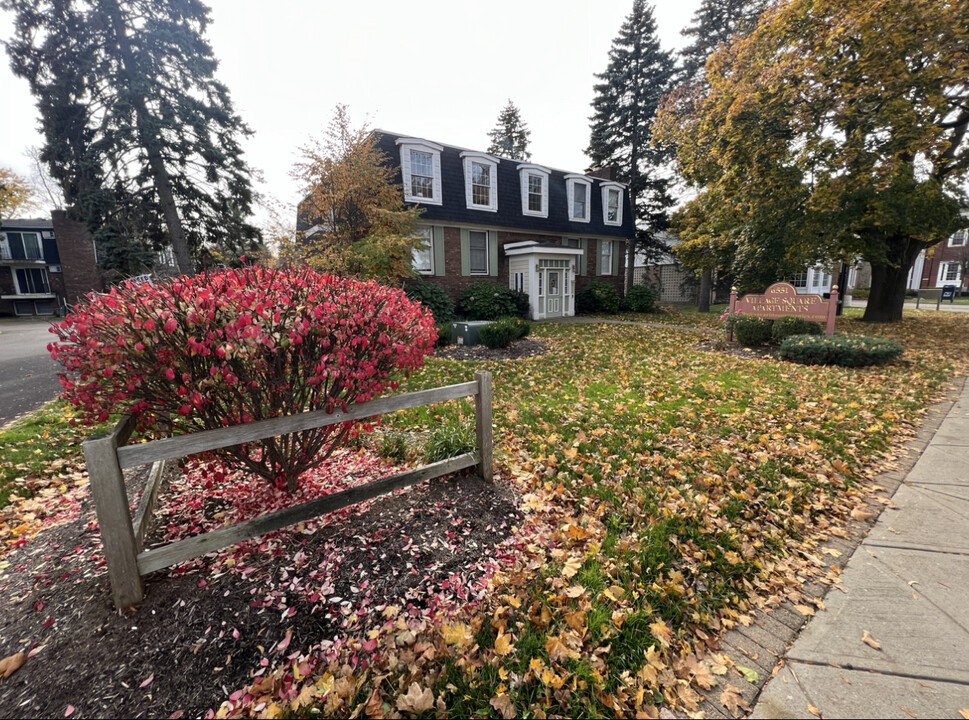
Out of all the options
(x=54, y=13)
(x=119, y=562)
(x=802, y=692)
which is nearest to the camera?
(x=802, y=692)

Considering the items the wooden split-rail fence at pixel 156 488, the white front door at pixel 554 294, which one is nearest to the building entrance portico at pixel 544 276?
the white front door at pixel 554 294

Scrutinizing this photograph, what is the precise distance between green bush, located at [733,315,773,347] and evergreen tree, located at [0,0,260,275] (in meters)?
17.3

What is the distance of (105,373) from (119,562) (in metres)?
1.02

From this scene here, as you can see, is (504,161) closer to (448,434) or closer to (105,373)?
(448,434)

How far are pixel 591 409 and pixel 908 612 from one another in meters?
3.60

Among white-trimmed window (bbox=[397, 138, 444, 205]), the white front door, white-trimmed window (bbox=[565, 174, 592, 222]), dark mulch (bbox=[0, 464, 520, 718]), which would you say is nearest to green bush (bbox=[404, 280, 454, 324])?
white-trimmed window (bbox=[397, 138, 444, 205])

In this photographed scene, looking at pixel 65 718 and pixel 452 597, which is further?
pixel 452 597

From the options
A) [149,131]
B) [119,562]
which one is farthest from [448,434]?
[149,131]

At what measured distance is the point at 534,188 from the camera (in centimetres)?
1973

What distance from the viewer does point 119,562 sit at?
2.15 meters

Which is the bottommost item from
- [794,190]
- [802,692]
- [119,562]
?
[802,692]

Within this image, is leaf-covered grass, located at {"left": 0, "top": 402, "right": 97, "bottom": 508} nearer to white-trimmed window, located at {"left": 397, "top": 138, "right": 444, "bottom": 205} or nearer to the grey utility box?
the grey utility box

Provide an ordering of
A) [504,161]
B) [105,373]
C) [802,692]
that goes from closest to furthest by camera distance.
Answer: [802,692] → [105,373] → [504,161]

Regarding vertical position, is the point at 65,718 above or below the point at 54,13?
below
